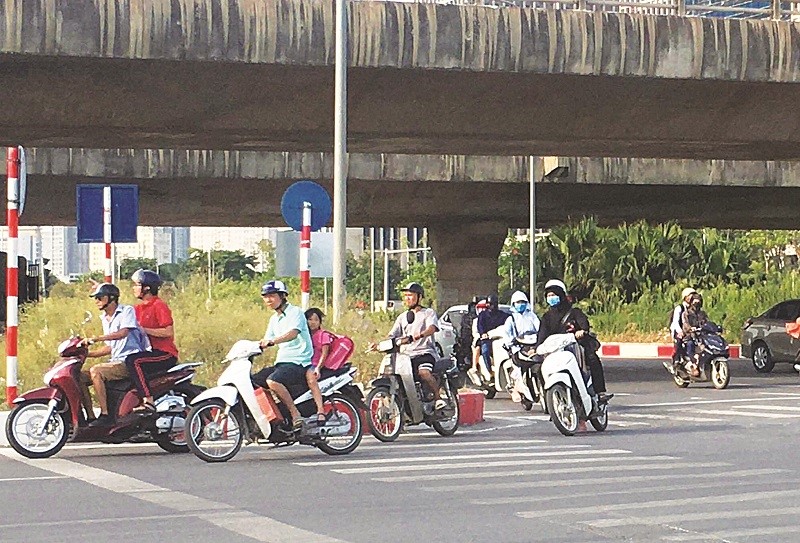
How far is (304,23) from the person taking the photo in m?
→ 23.3

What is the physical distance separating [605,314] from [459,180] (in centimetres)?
818

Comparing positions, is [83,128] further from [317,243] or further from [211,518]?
[211,518]

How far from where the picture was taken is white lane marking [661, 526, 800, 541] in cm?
865

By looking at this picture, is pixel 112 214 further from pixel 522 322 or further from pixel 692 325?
pixel 692 325

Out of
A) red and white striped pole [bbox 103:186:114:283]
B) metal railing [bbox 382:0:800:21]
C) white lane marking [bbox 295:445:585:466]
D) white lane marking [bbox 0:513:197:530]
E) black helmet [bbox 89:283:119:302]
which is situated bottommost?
white lane marking [bbox 295:445:585:466]

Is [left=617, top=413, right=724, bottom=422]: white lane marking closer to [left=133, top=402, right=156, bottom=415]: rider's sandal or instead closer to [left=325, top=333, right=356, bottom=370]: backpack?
[left=325, top=333, right=356, bottom=370]: backpack

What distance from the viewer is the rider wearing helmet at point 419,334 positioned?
1577cm

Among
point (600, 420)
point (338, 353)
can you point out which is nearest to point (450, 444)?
A: point (338, 353)

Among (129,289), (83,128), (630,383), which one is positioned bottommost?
(630,383)

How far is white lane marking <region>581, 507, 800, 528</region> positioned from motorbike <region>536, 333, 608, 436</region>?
248 inches

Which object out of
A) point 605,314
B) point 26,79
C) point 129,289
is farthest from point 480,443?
point 605,314

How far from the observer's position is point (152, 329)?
1428 centimetres

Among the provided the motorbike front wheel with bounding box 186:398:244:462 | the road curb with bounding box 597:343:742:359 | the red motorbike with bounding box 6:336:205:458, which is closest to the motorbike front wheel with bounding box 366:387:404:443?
the red motorbike with bounding box 6:336:205:458

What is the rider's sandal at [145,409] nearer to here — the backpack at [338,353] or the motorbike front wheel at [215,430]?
the motorbike front wheel at [215,430]
